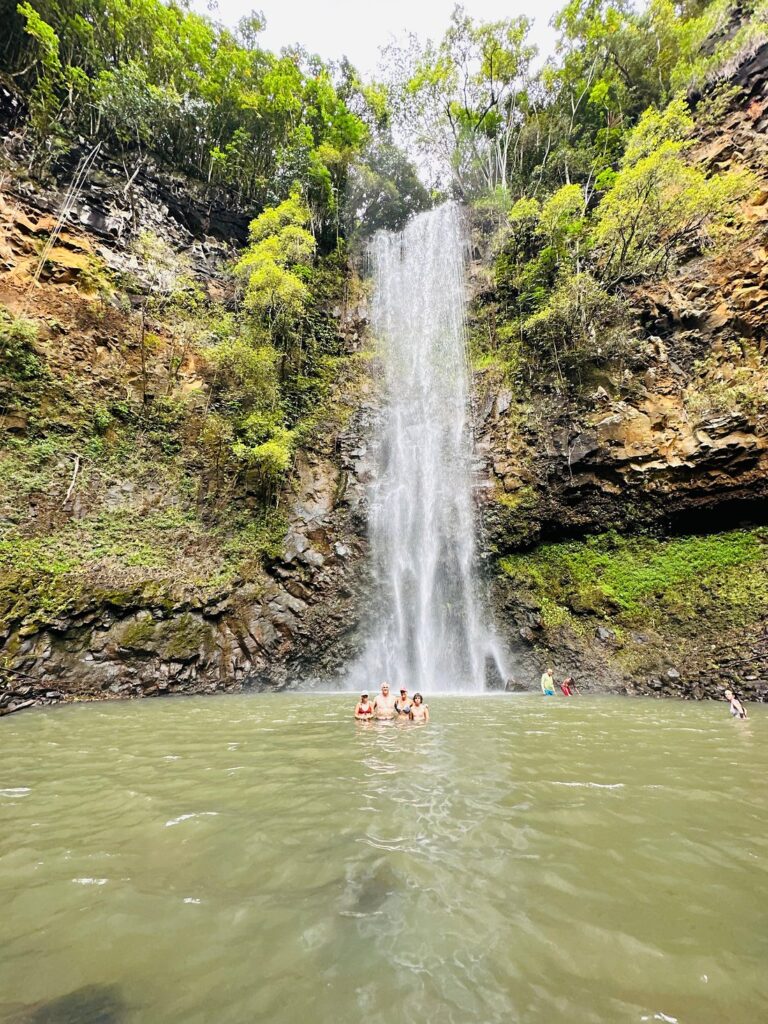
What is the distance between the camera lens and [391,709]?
7.71 m

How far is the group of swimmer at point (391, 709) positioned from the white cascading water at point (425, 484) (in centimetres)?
488

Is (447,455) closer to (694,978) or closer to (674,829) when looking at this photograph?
(674,829)

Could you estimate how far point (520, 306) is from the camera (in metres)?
18.1

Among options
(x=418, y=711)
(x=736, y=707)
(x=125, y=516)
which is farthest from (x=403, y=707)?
(x=125, y=516)

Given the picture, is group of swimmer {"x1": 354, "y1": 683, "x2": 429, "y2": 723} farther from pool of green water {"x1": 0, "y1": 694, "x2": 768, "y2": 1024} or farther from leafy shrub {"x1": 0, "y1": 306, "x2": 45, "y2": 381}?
leafy shrub {"x1": 0, "y1": 306, "x2": 45, "y2": 381}

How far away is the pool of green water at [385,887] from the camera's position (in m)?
1.92

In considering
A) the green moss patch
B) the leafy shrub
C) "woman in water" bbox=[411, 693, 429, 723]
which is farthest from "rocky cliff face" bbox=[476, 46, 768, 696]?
the leafy shrub

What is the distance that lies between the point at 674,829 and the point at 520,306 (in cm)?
1828

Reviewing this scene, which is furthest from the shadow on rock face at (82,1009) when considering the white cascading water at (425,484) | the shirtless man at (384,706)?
the white cascading water at (425,484)

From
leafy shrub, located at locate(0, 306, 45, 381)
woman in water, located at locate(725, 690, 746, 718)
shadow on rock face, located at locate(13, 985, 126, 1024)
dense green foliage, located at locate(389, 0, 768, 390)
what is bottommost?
shadow on rock face, located at locate(13, 985, 126, 1024)

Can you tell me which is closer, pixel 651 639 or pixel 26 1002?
pixel 26 1002

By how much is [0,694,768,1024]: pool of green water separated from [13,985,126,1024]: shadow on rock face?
0.4 inches

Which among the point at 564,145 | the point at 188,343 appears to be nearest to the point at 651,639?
the point at 188,343

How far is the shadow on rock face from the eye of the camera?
70.0 inches
